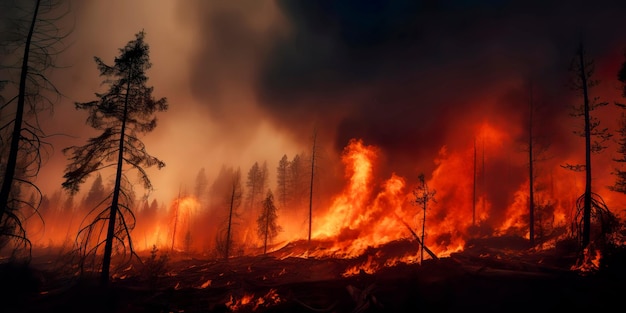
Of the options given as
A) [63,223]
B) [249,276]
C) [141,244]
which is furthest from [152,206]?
[249,276]

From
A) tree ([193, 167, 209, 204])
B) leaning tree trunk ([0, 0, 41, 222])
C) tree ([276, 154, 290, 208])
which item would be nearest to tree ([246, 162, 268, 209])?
tree ([276, 154, 290, 208])

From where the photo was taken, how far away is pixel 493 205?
51.4m

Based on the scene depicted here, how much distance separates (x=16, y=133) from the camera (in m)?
11.2

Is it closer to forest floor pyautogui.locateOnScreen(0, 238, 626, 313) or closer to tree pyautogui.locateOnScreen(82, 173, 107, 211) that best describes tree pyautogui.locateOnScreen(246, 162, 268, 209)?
tree pyautogui.locateOnScreen(82, 173, 107, 211)

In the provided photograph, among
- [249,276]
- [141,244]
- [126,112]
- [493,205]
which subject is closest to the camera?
[126,112]

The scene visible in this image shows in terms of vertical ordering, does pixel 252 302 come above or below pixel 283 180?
below

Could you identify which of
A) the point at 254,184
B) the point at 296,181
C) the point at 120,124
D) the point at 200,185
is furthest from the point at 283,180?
the point at 120,124

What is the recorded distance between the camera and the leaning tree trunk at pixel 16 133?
10319mm

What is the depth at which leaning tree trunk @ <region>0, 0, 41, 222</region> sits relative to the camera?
33.9 ft

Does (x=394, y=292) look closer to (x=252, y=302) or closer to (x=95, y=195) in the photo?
(x=252, y=302)

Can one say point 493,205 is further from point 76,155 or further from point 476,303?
point 76,155

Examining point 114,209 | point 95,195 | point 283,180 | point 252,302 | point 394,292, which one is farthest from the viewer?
point 95,195

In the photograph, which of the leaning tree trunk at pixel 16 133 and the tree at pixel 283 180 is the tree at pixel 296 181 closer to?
the tree at pixel 283 180

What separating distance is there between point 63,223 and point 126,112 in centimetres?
12229
